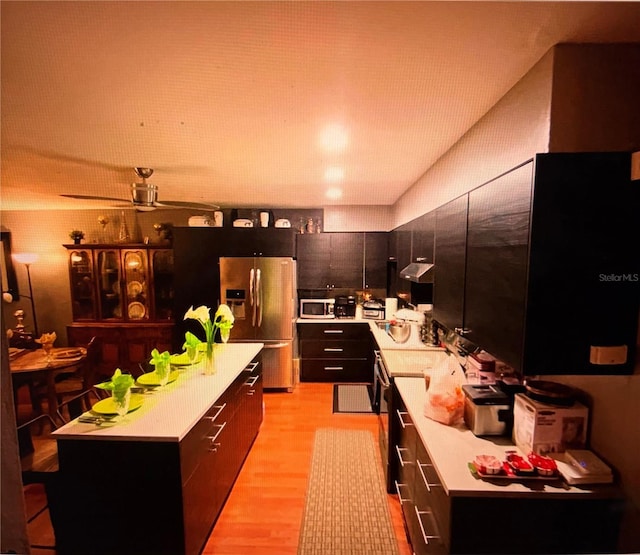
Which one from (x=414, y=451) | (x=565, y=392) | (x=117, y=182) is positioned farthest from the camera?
(x=117, y=182)

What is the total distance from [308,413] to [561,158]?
2984 mm

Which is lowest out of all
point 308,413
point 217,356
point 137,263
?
point 308,413

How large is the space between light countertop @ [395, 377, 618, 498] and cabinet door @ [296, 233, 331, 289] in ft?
8.09

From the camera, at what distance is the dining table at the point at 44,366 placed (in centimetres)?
257

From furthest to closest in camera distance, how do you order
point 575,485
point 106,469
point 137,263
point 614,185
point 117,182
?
point 137,263
point 117,182
point 106,469
point 575,485
point 614,185

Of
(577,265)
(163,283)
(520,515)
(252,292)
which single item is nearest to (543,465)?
(520,515)

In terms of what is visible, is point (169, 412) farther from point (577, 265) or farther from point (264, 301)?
point (264, 301)

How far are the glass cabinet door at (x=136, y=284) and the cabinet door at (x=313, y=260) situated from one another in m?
2.06

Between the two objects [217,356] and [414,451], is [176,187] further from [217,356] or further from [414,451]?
[414,451]

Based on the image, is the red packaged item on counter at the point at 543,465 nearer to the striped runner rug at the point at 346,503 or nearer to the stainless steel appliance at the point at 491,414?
the stainless steel appliance at the point at 491,414

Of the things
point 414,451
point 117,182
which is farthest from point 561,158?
point 117,182

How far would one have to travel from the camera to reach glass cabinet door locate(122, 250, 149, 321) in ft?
13.1

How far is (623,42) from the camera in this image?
39.5 inches

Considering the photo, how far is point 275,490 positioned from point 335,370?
184cm
